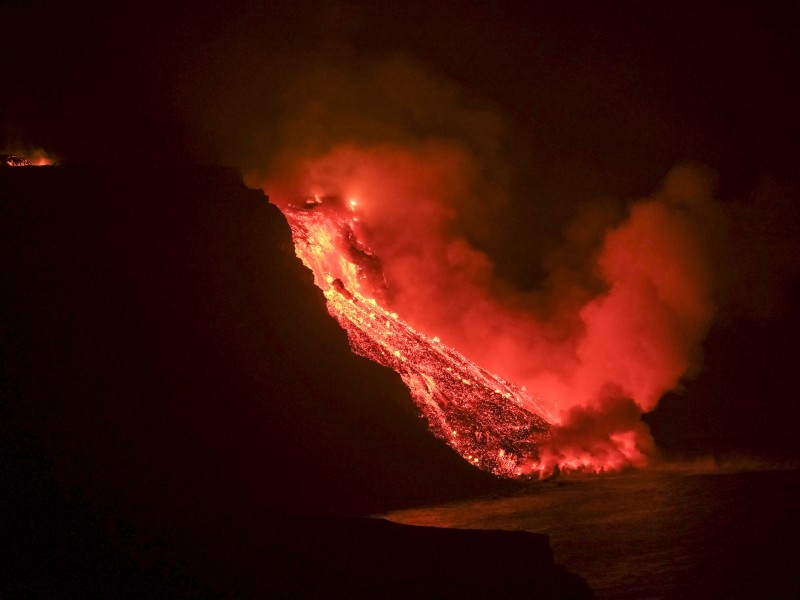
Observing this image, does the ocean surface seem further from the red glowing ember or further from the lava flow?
the red glowing ember

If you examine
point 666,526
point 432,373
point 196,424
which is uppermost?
point 432,373

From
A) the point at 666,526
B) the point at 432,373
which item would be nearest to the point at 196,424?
the point at 666,526

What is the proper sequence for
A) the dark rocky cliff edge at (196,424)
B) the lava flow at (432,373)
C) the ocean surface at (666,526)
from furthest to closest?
the lava flow at (432,373), the ocean surface at (666,526), the dark rocky cliff edge at (196,424)

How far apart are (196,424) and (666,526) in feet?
45.9

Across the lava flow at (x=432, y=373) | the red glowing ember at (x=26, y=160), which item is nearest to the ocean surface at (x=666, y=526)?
the lava flow at (x=432, y=373)

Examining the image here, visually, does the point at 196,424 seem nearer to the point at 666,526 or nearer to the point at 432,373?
the point at 666,526

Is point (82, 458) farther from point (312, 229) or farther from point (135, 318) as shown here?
point (312, 229)

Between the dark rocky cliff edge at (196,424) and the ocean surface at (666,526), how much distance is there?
3.65m

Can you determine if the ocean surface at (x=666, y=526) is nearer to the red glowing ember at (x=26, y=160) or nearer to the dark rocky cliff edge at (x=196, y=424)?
the dark rocky cliff edge at (x=196, y=424)

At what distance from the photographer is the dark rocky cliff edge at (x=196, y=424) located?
1148 centimetres

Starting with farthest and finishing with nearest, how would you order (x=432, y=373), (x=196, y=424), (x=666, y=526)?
(x=432, y=373) < (x=666, y=526) < (x=196, y=424)

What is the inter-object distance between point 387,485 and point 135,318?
10.4 meters

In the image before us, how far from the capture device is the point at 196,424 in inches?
883

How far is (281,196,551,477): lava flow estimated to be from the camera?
34.8 metres
